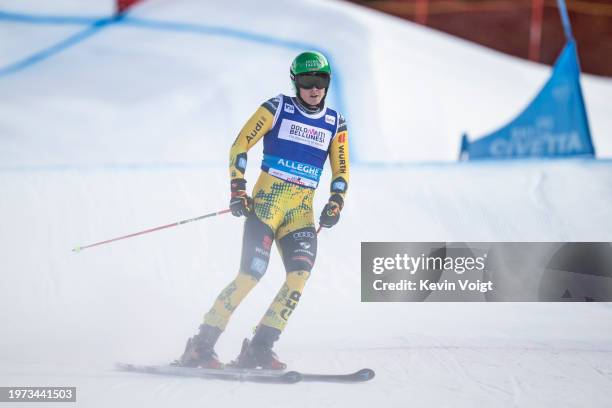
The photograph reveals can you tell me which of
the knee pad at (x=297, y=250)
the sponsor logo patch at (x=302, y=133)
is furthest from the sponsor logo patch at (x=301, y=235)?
the sponsor logo patch at (x=302, y=133)

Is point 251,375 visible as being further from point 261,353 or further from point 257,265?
point 257,265

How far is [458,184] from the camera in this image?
3717 millimetres

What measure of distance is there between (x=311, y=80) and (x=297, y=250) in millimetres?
573

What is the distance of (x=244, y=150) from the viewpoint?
270 cm

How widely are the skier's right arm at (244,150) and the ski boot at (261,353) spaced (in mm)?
417

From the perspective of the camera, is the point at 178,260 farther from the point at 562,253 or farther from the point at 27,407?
the point at 562,253

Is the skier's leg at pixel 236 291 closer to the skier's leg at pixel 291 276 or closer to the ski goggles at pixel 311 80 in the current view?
the skier's leg at pixel 291 276

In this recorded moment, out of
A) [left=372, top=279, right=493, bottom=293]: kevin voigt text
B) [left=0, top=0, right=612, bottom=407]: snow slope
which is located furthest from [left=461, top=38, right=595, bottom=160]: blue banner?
[left=372, top=279, right=493, bottom=293]: kevin voigt text

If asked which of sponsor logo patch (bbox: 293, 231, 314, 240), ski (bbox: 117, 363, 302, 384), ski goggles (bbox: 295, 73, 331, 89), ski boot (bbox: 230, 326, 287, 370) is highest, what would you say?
ski goggles (bbox: 295, 73, 331, 89)

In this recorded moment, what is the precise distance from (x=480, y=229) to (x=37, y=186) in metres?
1.85

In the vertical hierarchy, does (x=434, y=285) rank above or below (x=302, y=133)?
below

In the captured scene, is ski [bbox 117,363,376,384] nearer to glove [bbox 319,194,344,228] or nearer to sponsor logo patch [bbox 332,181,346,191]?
glove [bbox 319,194,344,228]

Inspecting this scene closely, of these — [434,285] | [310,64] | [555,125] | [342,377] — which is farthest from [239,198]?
[555,125]

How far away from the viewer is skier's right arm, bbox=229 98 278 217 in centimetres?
265
